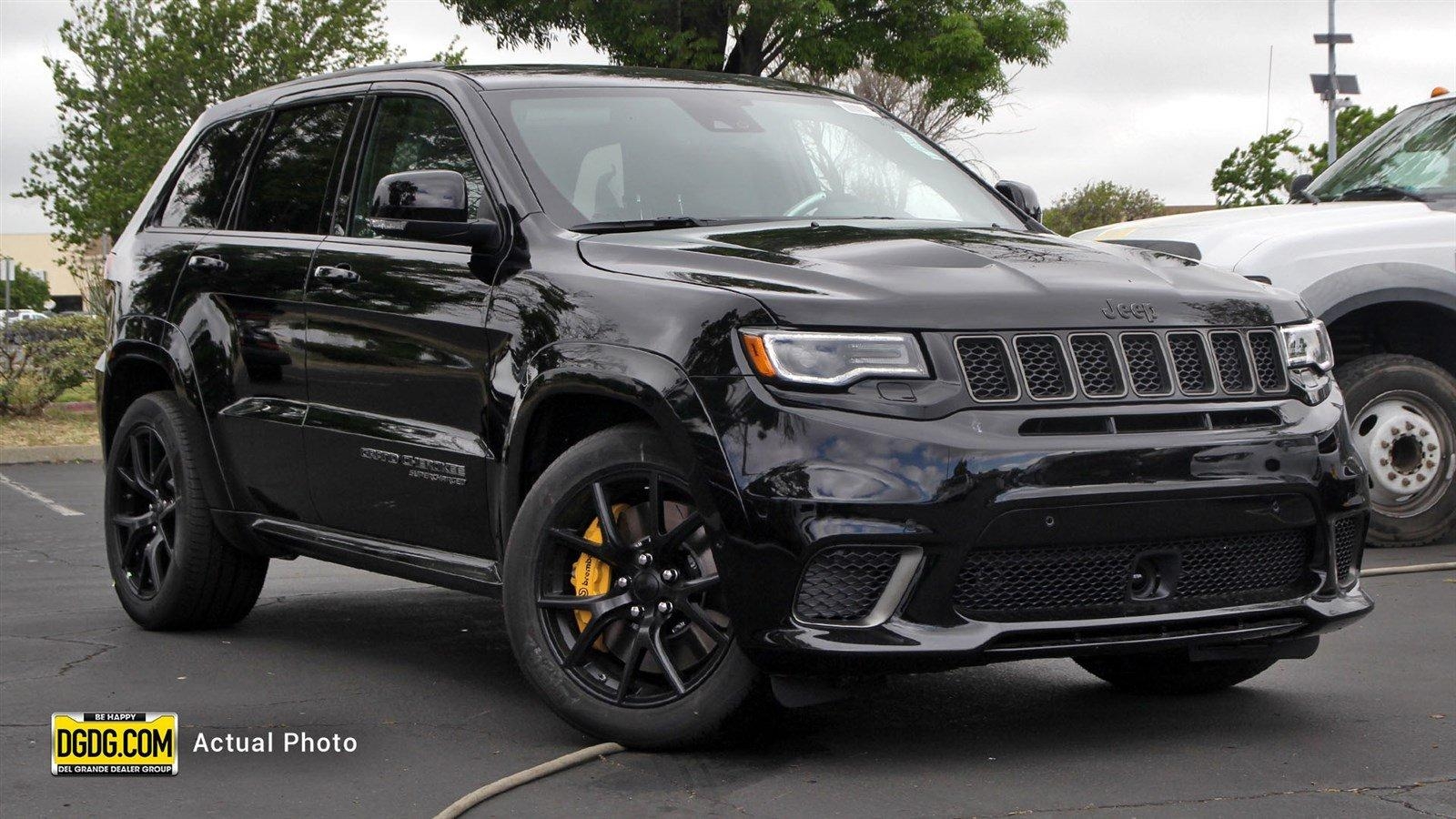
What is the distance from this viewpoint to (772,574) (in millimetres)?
4105

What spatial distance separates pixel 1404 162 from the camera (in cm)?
913

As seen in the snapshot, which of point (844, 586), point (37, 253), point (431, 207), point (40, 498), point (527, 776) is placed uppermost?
point (431, 207)

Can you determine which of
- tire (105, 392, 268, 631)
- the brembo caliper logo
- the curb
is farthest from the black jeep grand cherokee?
the curb

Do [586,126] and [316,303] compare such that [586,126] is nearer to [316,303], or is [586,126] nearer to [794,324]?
[316,303]

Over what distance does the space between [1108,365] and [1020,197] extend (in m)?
2.05

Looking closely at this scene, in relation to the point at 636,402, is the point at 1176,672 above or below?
below

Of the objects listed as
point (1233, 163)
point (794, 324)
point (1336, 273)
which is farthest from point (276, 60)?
point (794, 324)

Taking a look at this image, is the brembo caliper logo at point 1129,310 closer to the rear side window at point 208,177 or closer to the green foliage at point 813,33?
the rear side window at point 208,177

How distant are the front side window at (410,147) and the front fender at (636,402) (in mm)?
848

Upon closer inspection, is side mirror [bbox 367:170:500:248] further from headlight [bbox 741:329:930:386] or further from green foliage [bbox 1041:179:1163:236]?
green foliage [bbox 1041:179:1163:236]

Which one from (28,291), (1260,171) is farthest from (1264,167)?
(28,291)

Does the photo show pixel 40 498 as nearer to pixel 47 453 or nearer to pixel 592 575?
pixel 47 453

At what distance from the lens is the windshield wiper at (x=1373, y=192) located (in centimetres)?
884

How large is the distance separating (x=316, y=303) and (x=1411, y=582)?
4.53 m
